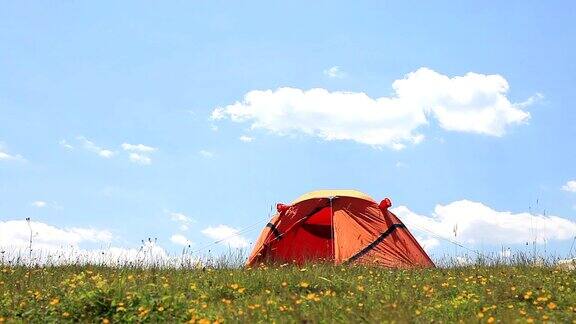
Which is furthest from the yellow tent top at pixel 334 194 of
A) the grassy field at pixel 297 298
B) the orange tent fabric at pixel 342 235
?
the grassy field at pixel 297 298

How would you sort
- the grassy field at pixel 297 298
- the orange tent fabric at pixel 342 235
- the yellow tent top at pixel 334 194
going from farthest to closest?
the yellow tent top at pixel 334 194 → the orange tent fabric at pixel 342 235 → the grassy field at pixel 297 298

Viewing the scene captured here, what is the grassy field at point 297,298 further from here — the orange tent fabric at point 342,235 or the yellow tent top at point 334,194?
the yellow tent top at point 334,194

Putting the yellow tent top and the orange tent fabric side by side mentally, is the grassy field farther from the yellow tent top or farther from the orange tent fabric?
the yellow tent top

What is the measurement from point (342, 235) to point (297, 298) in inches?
319

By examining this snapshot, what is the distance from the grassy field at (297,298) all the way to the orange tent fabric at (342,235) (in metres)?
4.53

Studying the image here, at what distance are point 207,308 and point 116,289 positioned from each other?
131 cm

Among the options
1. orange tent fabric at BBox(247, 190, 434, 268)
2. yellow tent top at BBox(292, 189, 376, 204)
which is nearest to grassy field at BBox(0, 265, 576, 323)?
orange tent fabric at BBox(247, 190, 434, 268)

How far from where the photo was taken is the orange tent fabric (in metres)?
18.4

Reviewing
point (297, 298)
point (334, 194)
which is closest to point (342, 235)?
point (334, 194)

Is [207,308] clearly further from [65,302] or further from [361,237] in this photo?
[361,237]

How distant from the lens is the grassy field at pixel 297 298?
881cm

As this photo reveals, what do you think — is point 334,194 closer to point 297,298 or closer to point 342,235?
point 342,235

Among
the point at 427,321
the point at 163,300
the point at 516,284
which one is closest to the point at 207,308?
the point at 163,300

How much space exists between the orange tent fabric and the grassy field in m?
4.53
